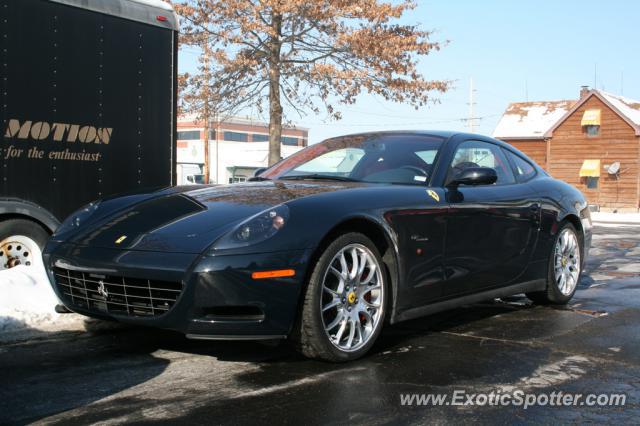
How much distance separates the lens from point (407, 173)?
16.1 feet

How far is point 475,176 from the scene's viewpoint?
4793 mm

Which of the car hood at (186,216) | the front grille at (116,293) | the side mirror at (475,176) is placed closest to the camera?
the front grille at (116,293)

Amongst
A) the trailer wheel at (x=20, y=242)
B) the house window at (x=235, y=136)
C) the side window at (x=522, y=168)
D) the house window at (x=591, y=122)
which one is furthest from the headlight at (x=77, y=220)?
the house window at (x=235, y=136)

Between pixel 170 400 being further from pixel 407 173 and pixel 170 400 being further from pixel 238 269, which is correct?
pixel 407 173

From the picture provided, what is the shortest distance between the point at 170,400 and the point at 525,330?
2809 mm

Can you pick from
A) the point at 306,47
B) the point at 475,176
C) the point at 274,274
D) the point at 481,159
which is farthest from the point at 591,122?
the point at 274,274

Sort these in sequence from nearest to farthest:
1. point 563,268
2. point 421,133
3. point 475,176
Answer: point 475,176 → point 421,133 → point 563,268

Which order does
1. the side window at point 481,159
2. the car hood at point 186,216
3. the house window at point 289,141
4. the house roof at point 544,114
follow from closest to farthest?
the car hood at point 186,216
the side window at point 481,159
the house roof at point 544,114
the house window at point 289,141

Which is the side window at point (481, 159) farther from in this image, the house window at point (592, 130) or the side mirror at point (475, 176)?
the house window at point (592, 130)

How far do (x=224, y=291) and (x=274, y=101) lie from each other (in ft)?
58.3

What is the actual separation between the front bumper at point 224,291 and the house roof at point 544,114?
39.9 metres

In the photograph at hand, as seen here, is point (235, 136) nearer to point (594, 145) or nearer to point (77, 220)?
point (594, 145)

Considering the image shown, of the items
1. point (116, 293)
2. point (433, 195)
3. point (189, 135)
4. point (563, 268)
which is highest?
point (189, 135)

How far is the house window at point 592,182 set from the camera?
4125 cm
